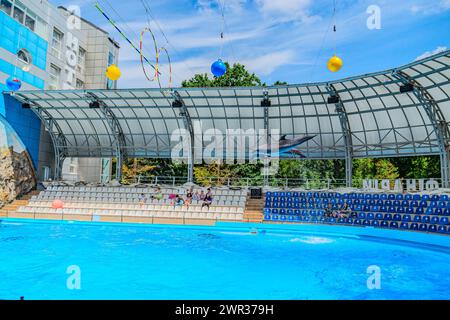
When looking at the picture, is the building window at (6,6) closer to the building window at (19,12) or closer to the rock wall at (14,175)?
the building window at (19,12)

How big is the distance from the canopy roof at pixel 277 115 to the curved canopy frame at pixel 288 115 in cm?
6

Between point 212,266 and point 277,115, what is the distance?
16676 mm

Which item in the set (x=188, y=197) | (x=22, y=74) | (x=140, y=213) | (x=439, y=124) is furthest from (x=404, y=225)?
(x=22, y=74)

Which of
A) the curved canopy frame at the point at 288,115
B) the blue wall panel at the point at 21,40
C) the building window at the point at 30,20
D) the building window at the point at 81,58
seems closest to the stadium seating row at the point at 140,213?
the curved canopy frame at the point at 288,115

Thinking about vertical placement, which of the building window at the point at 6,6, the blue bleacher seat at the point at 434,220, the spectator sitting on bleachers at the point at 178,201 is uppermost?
the building window at the point at 6,6

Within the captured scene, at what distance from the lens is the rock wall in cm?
2164

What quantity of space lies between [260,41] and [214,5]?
14.1 ft

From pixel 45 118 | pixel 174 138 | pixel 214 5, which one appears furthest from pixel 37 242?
pixel 45 118

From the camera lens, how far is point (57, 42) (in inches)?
1088

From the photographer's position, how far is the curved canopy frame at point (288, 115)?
63.3 ft

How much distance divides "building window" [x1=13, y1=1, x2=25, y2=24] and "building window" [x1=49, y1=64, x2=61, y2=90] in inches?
187
